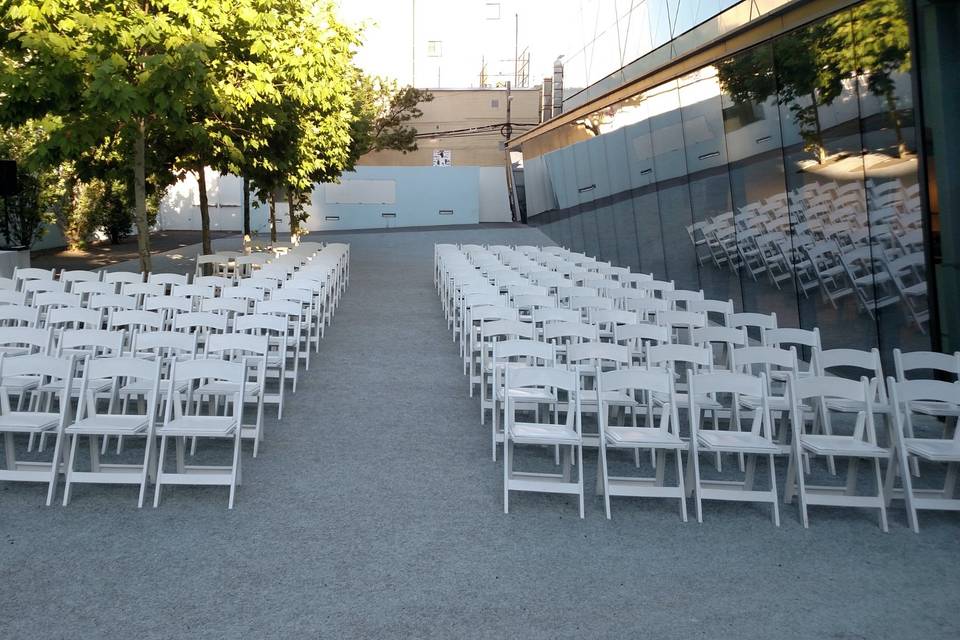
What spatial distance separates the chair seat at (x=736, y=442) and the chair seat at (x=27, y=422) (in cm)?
416

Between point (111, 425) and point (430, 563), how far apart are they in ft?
7.47

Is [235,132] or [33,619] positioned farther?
[235,132]

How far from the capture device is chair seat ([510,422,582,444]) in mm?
5523

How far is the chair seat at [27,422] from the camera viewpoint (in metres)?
5.58

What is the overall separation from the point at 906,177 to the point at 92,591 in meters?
7.64

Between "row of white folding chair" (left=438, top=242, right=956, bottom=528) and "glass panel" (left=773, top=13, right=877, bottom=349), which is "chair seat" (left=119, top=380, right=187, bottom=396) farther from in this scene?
"glass panel" (left=773, top=13, right=877, bottom=349)

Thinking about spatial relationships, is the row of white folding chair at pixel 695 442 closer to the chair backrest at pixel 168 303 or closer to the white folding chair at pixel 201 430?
the white folding chair at pixel 201 430

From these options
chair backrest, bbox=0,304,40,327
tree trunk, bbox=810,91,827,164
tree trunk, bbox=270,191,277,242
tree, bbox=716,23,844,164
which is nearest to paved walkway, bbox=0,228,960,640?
chair backrest, bbox=0,304,40,327

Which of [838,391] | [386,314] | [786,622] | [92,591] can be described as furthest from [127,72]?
[786,622]

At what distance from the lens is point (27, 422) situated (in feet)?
18.6

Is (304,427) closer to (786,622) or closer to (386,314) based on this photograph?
(786,622)

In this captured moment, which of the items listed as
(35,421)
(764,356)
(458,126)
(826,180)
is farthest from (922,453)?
(458,126)

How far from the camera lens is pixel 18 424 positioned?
18.4 feet

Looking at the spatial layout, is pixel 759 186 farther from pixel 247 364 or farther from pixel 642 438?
pixel 247 364
